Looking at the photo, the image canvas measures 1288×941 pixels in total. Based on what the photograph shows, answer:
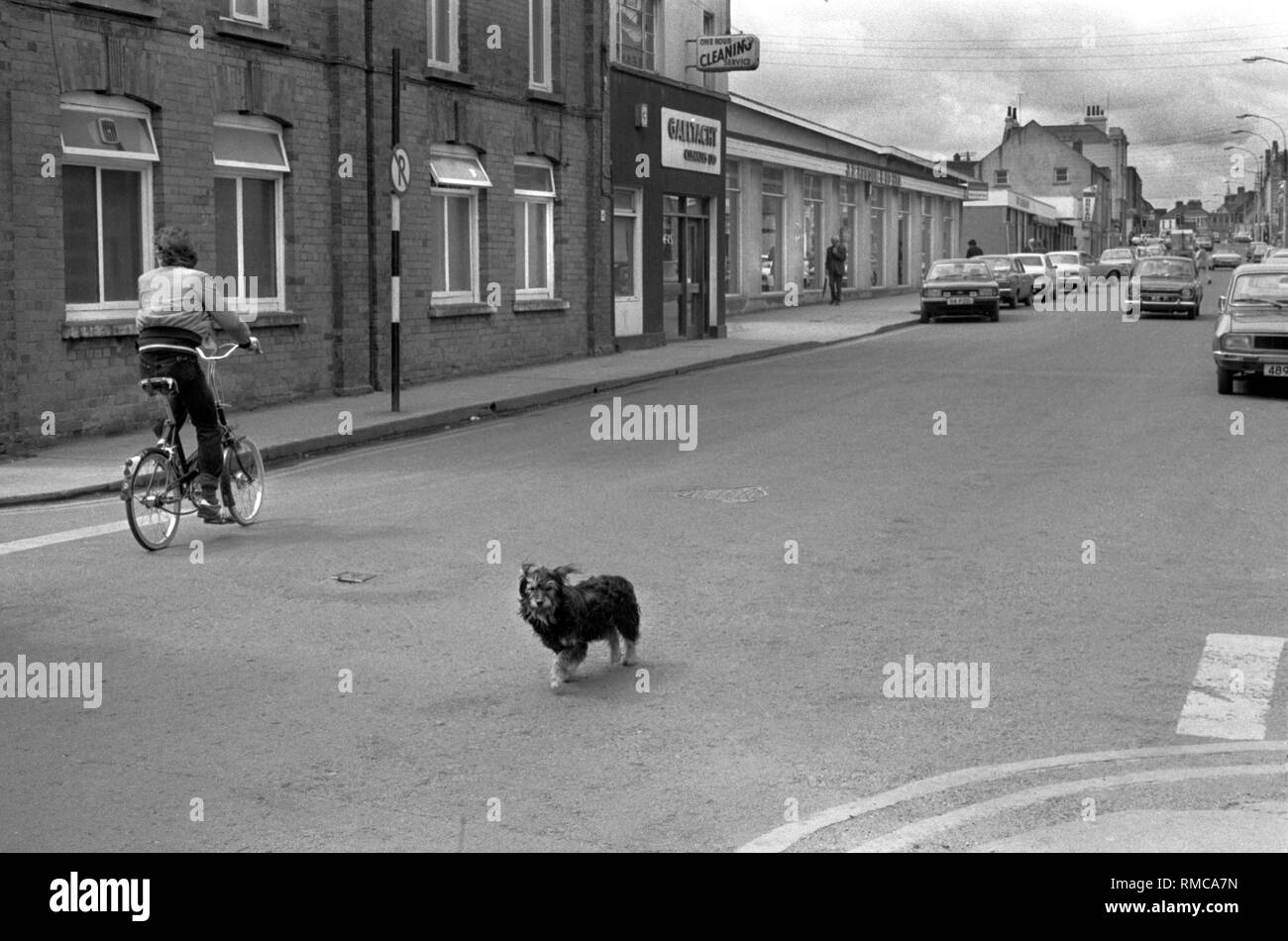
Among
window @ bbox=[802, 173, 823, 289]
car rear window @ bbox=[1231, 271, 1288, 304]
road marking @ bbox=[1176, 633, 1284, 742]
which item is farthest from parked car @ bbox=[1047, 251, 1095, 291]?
road marking @ bbox=[1176, 633, 1284, 742]

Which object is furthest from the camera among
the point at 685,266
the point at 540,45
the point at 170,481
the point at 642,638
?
the point at 685,266

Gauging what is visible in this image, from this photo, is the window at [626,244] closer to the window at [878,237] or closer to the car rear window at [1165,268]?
the car rear window at [1165,268]

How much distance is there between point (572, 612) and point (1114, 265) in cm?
7018

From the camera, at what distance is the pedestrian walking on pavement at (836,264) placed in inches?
1863

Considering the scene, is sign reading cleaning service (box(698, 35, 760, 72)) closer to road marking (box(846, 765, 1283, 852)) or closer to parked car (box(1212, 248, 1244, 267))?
road marking (box(846, 765, 1283, 852))

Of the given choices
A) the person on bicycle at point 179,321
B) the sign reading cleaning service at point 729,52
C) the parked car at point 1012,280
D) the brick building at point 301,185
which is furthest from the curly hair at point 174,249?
the parked car at point 1012,280

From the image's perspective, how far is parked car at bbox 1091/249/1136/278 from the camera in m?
71.7

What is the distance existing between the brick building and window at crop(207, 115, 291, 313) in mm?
32

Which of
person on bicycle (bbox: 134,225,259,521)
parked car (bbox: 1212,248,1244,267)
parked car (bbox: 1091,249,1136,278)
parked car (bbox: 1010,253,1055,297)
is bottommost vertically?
person on bicycle (bbox: 134,225,259,521)

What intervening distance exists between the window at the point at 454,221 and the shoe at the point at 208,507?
1210 centimetres

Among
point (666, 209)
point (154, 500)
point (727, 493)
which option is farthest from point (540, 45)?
point (154, 500)

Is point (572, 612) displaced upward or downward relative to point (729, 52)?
downward

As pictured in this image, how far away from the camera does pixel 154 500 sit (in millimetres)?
10352

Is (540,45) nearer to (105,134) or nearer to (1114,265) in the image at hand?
(105,134)
